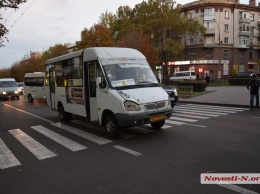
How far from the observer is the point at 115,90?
822 centimetres

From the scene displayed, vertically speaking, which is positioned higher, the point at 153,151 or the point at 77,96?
the point at 77,96

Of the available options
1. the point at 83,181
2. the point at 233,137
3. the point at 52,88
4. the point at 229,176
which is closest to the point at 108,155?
the point at 83,181

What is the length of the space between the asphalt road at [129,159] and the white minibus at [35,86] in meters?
15.4

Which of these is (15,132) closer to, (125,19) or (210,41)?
(125,19)

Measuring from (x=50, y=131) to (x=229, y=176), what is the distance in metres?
7.02

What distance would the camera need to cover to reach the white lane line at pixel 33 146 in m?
7.06

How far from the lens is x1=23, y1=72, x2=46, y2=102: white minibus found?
25094mm

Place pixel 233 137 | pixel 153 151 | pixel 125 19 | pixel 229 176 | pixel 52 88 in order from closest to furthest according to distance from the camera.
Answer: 1. pixel 229 176
2. pixel 153 151
3. pixel 233 137
4. pixel 52 88
5. pixel 125 19

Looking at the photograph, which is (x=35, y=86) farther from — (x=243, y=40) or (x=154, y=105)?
(x=243, y=40)

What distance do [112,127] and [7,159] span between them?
9.88 ft

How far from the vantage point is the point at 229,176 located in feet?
16.7

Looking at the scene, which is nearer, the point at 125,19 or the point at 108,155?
the point at 108,155

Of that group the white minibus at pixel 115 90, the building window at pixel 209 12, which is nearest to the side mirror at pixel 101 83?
the white minibus at pixel 115 90

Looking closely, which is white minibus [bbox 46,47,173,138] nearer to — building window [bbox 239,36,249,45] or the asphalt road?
the asphalt road
